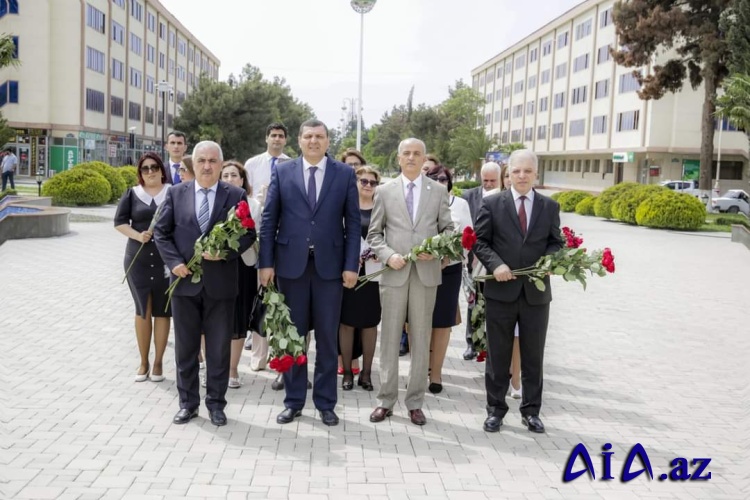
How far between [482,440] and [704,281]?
10625 mm

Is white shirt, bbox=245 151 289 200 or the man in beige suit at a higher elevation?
white shirt, bbox=245 151 289 200

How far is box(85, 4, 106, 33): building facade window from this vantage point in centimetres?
5094

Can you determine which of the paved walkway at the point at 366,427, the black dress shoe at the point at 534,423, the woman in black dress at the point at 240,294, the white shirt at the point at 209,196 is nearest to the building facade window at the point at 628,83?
the paved walkway at the point at 366,427

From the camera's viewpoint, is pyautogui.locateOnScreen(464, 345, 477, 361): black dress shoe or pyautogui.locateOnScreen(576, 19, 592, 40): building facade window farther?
pyautogui.locateOnScreen(576, 19, 592, 40): building facade window

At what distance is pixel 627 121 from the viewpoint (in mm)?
55438

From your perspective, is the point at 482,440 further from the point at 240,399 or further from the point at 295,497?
the point at 240,399

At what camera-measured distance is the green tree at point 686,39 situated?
33.8m

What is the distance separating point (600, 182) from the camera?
63.7 meters

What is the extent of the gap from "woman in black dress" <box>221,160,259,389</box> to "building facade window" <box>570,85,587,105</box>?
61.7 m

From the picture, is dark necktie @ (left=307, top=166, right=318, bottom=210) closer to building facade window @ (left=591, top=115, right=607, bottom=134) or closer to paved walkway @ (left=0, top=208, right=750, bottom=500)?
paved walkway @ (left=0, top=208, right=750, bottom=500)

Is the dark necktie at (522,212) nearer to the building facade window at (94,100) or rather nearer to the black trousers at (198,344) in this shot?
the black trousers at (198,344)

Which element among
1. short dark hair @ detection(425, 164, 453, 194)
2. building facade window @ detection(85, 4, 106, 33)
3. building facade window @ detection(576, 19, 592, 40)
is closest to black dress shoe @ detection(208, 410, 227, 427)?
short dark hair @ detection(425, 164, 453, 194)

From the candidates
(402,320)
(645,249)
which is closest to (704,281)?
(645,249)

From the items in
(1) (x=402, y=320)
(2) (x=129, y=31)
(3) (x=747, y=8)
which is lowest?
(1) (x=402, y=320)
